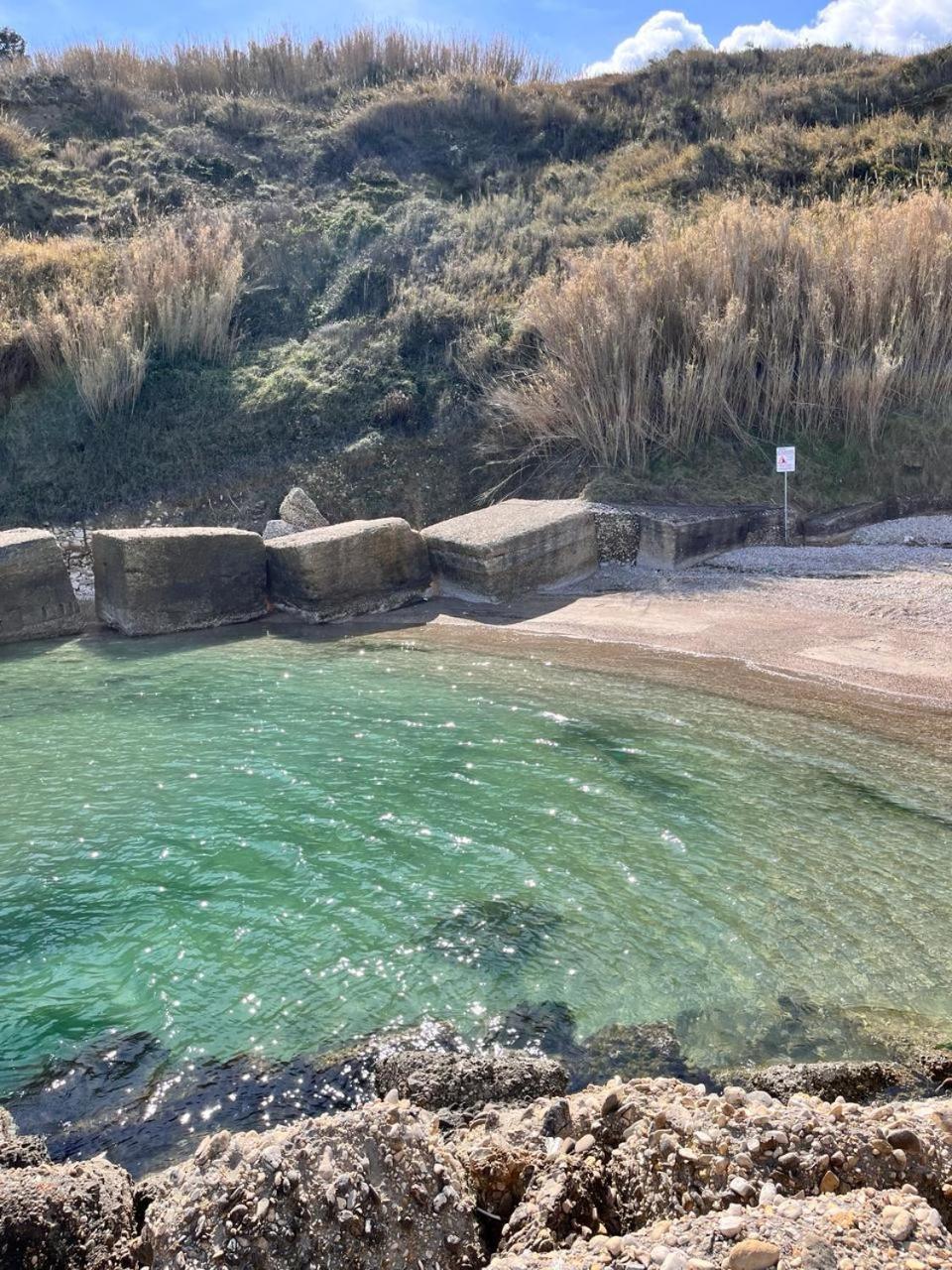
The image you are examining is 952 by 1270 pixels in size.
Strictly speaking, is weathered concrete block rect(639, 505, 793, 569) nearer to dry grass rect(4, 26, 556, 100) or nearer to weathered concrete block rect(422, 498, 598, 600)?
weathered concrete block rect(422, 498, 598, 600)

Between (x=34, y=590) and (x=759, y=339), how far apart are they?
8322 millimetres

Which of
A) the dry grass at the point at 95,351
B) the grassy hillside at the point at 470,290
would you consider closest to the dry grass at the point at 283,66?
the grassy hillside at the point at 470,290

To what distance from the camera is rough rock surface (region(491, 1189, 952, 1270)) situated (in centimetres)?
176

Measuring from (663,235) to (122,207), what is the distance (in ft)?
35.5

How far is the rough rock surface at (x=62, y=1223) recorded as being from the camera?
2.37 metres

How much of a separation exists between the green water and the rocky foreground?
1105 mm

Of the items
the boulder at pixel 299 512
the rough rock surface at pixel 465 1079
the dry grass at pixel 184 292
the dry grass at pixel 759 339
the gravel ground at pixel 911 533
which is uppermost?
the dry grass at pixel 184 292

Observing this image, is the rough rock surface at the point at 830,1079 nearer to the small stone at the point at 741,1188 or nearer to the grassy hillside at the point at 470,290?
the small stone at the point at 741,1188

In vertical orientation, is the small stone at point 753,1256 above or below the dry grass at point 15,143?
below

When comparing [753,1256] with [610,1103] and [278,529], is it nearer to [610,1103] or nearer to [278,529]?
[610,1103]

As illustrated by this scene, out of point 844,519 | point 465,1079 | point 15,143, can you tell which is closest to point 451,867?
Answer: point 465,1079

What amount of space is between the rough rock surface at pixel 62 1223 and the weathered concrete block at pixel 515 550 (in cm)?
770

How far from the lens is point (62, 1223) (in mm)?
2428

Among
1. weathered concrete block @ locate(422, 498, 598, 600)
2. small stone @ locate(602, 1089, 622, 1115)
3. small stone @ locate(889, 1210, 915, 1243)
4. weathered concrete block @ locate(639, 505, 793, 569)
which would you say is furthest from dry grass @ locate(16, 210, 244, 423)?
small stone @ locate(889, 1210, 915, 1243)
